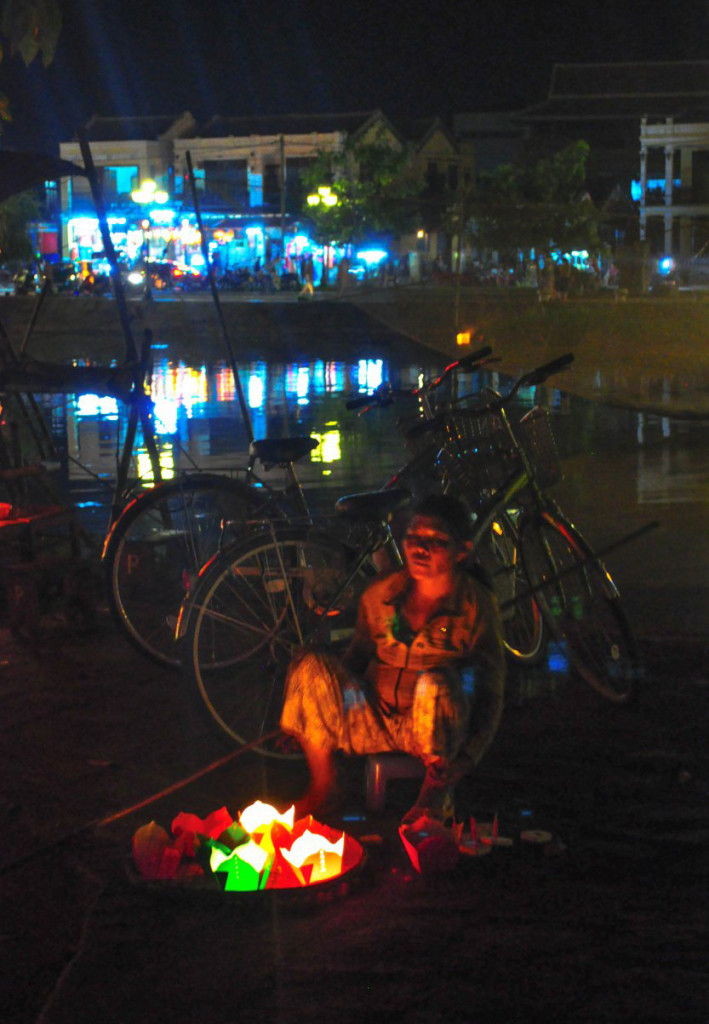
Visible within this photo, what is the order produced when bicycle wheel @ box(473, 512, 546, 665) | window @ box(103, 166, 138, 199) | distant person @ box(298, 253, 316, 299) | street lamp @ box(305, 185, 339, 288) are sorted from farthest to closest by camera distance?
window @ box(103, 166, 138, 199)
street lamp @ box(305, 185, 339, 288)
distant person @ box(298, 253, 316, 299)
bicycle wheel @ box(473, 512, 546, 665)

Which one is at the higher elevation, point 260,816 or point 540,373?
point 540,373

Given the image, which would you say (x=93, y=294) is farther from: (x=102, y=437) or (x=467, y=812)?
(x=467, y=812)

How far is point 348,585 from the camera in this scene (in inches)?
178

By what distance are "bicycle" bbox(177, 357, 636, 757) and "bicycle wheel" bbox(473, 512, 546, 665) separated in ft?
0.23

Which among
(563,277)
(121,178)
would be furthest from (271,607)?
(121,178)

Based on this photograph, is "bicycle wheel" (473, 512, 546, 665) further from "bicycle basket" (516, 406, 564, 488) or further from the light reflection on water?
the light reflection on water

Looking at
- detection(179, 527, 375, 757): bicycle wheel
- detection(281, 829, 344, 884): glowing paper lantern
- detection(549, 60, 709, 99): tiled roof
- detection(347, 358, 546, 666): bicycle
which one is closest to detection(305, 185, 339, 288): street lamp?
detection(549, 60, 709, 99): tiled roof

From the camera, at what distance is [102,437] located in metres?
13.6

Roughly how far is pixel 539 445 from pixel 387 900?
84.3 inches

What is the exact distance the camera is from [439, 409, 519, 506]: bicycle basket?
500cm

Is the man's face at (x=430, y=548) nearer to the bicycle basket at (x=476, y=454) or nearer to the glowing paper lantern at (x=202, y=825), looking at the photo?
the glowing paper lantern at (x=202, y=825)

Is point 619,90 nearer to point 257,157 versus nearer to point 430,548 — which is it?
point 257,157

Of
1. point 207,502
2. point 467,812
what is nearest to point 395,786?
point 467,812

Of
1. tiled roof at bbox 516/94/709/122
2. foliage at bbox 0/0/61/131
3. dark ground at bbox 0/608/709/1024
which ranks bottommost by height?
dark ground at bbox 0/608/709/1024
